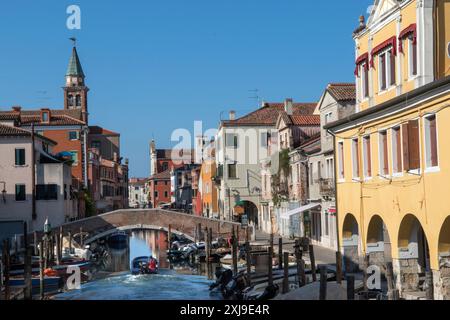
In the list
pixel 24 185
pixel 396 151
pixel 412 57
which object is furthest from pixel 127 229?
pixel 412 57

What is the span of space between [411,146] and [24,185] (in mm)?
32627

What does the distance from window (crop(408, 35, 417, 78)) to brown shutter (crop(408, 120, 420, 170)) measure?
1.52m

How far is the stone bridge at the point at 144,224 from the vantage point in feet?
160

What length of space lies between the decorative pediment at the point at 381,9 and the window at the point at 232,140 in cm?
3756

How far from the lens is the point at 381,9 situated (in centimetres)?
2078

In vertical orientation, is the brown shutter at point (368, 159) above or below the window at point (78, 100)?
below

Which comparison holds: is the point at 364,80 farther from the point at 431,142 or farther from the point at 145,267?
the point at 145,267

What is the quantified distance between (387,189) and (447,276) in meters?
3.39

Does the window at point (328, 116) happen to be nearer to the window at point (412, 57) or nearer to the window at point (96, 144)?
the window at point (412, 57)

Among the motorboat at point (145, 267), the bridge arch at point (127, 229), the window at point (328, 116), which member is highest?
the window at point (328, 116)

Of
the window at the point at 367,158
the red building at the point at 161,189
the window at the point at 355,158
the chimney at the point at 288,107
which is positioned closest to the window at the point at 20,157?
the chimney at the point at 288,107
